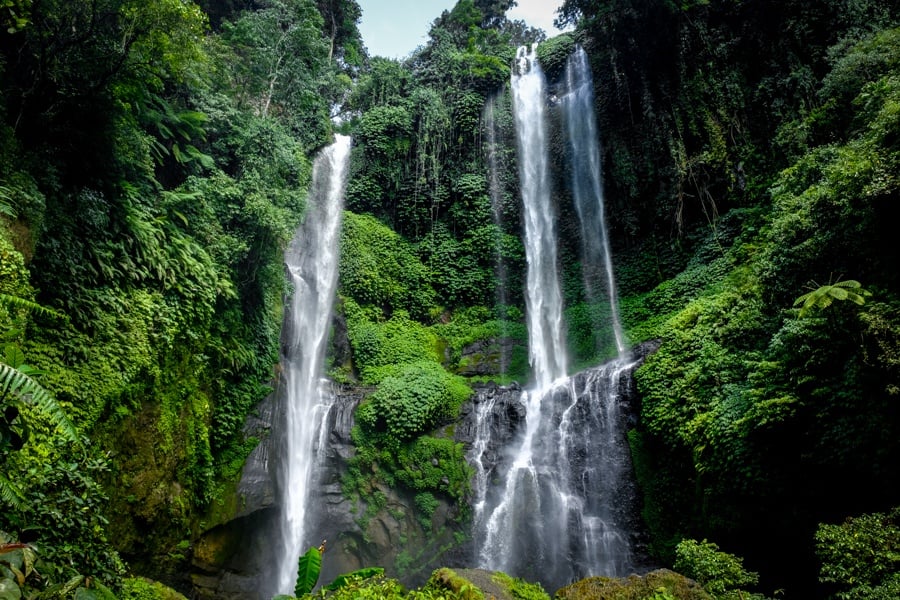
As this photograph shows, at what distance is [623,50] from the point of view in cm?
1694

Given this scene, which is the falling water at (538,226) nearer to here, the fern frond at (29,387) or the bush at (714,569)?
the bush at (714,569)

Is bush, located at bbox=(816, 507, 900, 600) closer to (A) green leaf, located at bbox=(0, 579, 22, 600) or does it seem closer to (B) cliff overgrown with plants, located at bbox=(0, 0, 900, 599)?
(B) cliff overgrown with plants, located at bbox=(0, 0, 900, 599)

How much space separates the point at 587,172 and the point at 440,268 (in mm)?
6921

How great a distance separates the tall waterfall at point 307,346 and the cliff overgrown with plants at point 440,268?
2.41 ft

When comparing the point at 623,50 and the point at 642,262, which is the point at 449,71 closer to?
the point at 623,50

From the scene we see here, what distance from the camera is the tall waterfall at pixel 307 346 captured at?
11578mm

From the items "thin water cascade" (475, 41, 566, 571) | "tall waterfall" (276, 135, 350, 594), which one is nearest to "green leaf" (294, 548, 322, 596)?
"thin water cascade" (475, 41, 566, 571)

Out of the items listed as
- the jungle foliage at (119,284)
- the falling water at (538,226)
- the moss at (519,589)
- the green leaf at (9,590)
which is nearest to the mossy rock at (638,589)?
→ the moss at (519,589)

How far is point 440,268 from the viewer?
62.8ft

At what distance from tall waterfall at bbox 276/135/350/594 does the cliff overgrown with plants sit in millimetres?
735

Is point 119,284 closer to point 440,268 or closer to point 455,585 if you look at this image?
point 455,585

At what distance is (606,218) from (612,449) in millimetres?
9625

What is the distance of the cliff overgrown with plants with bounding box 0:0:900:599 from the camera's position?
615cm

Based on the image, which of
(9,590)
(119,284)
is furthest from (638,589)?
(119,284)
